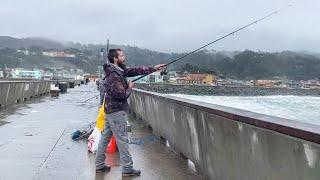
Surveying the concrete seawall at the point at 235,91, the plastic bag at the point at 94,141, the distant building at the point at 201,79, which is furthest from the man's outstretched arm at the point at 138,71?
the distant building at the point at 201,79

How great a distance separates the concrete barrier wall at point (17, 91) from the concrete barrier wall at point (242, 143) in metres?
16.4

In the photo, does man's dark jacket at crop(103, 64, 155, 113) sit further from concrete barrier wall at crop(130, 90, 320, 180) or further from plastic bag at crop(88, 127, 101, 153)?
plastic bag at crop(88, 127, 101, 153)

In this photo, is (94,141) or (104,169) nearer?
(104,169)

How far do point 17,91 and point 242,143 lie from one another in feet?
87.6

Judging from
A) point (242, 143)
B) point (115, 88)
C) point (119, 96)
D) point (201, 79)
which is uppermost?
point (115, 88)

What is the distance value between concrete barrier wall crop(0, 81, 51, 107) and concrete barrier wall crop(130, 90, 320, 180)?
1639 centimetres

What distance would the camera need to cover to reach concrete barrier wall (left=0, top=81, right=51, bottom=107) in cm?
2717

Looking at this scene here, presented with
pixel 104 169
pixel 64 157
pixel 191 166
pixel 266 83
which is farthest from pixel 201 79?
pixel 104 169

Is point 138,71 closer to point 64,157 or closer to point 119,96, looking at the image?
point 119,96

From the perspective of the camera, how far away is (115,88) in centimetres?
920

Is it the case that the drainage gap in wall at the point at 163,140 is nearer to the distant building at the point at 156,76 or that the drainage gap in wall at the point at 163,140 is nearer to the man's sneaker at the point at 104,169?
the distant building at the point at 156,76

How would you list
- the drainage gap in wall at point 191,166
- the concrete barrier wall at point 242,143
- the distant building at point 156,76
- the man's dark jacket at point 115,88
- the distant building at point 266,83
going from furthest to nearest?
the distant building at point 266,83 < the distant building at point 156,76 < the drainage gap in wall at point 191,166 < the man's dark jacket at point 115,88 < the concrete barrier wall at point 242,143

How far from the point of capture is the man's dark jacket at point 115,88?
363 inches

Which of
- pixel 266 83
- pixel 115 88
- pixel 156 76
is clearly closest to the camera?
pixel 115 88
